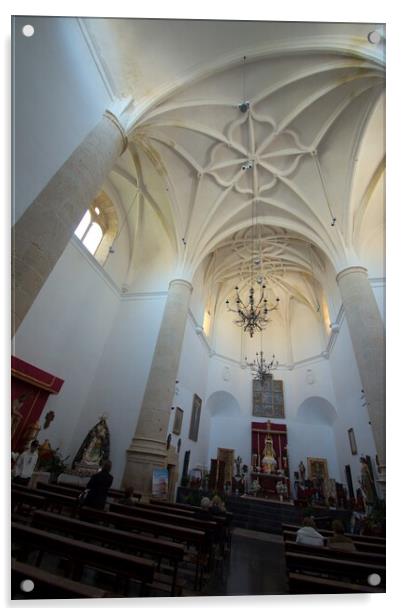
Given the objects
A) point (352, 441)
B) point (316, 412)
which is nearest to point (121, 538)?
point (352, 441)

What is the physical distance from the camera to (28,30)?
10.3ft

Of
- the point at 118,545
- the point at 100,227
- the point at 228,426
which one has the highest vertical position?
the point at 100,227

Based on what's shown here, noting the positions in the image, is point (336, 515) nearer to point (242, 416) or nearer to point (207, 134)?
point (242, 416)

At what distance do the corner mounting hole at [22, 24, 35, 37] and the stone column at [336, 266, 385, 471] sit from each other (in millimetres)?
8511

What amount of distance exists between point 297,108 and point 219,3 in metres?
7.23

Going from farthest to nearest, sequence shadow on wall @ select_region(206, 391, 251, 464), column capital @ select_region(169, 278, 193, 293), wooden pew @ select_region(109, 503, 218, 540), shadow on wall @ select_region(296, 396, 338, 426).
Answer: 1. shadow on wall @ select_region(206, 391, 251, 464)
2. shadow on wall @ select_region(296, 396, 338, 426)
3. column capital @ select_region(169, 278, 193, 293)
4. wooden pew @ select_region(109, 503, 218, 540)

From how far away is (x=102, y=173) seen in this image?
5508 millimetres

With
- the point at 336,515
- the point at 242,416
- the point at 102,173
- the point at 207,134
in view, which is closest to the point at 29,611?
the point at 102,173

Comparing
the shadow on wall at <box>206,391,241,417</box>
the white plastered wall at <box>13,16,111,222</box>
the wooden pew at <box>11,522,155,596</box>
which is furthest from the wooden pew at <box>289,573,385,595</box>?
the shadow on wall at <box>206,391,241,417</box>

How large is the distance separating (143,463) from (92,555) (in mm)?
5876

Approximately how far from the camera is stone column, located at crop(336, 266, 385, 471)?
7375 mm

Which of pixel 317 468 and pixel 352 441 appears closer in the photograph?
pixel 352 441

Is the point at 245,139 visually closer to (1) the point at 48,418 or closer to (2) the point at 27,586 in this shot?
(1) the point at 48,418

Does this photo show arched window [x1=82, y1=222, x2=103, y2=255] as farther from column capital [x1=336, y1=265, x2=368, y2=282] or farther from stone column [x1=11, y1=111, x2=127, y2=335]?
column capital [x1=336, y1=265, x2=368, y2=282]
